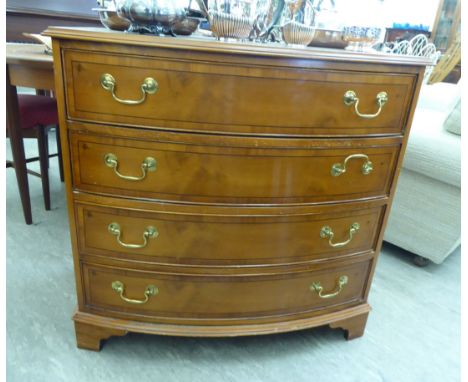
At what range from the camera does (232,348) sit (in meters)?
1.27

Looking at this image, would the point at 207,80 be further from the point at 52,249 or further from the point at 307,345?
the point at 52,249

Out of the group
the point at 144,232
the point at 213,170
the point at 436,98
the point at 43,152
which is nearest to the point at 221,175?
the point at 213,170

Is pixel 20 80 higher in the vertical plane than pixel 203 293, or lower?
higher

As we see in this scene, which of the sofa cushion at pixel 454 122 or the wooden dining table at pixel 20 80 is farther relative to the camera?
the sofa cushion at pixel 454 122

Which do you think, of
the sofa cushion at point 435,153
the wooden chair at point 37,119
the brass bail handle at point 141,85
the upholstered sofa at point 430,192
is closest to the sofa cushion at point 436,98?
the upholstered sofa at point 430,192

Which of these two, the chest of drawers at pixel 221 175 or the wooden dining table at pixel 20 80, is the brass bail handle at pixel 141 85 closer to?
the chest of drawers at pixel 221 175

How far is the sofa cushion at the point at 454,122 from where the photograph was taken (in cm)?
156

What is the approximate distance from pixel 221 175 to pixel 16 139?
1271mm

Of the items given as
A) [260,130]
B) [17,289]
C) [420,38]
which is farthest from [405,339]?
[420,38]

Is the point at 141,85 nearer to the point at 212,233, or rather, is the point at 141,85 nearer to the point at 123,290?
the point at 212,233

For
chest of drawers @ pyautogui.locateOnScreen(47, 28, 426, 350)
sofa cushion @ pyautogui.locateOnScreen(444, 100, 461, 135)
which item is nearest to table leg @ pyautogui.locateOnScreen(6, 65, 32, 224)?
chest of drawers @ pyautogui.locateOnScreen(47, 28, 426, 350)

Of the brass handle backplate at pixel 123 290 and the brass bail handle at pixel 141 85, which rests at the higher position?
the brass bail handle at pixel 141 85

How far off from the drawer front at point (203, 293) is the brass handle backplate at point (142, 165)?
0.30 meters

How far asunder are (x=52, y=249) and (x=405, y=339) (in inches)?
61.5
